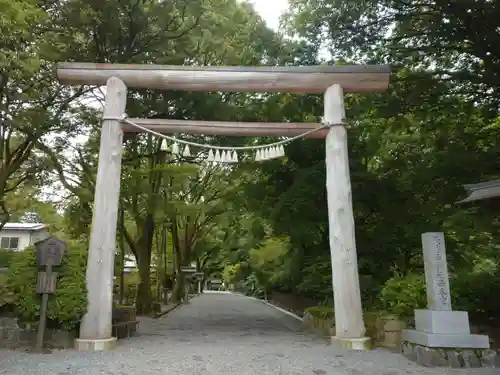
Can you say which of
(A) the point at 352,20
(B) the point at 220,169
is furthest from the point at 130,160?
(A) the point at 352,20

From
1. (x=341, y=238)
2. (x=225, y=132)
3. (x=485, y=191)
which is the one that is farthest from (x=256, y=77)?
(x=485, y=191)

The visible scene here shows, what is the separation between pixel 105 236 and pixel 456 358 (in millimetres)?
6207

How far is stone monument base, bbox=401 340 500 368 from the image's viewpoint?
592cm

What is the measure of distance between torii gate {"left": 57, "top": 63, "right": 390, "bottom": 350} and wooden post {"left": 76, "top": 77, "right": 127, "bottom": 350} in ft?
0.05

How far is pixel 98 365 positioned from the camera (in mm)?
5477

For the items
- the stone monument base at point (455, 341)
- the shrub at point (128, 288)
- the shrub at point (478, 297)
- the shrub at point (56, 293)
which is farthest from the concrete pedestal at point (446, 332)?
the shrub at point (128, 288)

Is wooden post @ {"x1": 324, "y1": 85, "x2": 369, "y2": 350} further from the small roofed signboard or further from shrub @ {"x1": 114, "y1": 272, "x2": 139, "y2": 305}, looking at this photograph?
shrub @ {"x1": 114, "y1": 272, "x2": 139, "y2": 305}

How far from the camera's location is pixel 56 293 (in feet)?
21.7

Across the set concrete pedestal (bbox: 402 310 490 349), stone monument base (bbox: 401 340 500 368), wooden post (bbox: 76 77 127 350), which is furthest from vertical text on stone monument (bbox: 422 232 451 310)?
wooden post (bbox: 76 77 127 350)

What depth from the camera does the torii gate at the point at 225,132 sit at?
22.2 ft

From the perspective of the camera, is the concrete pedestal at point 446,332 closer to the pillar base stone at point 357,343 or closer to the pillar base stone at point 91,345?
the pillar base stone at point 357,343

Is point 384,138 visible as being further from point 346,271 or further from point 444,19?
point 346,271

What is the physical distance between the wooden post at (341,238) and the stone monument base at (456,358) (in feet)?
3.48

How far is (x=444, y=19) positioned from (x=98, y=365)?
10.2m
